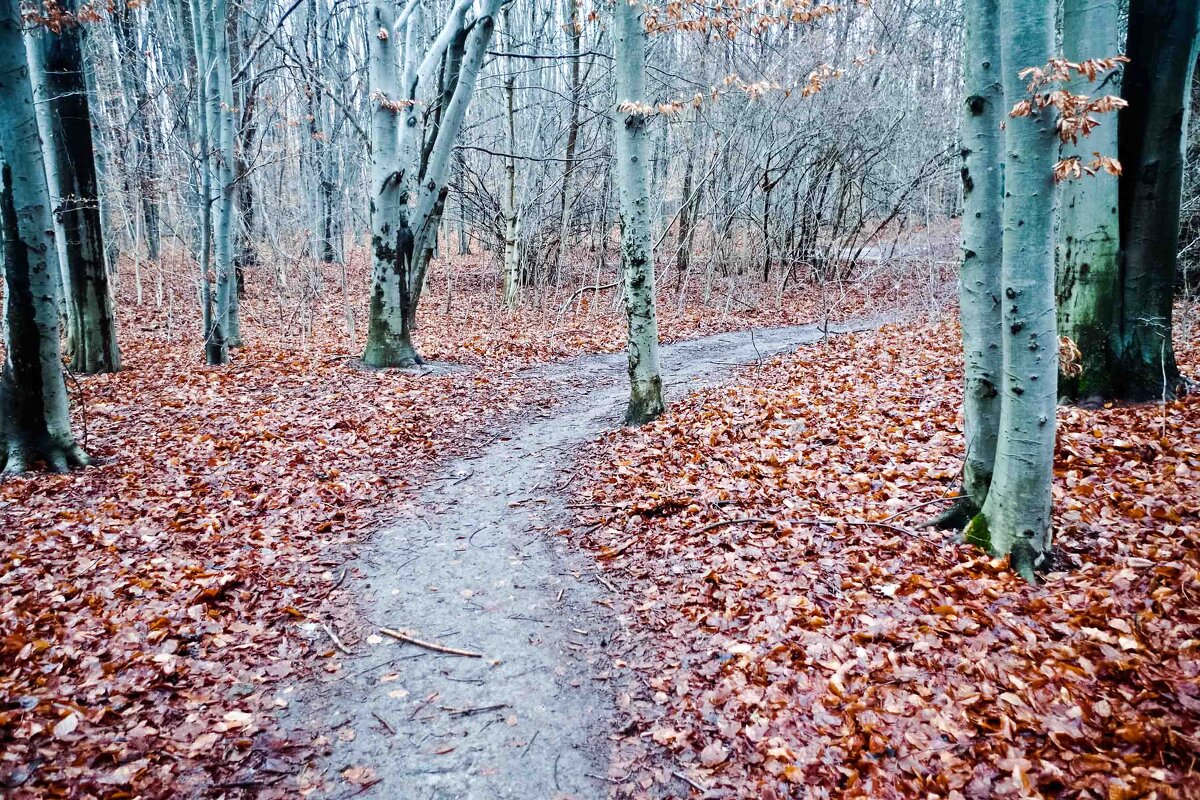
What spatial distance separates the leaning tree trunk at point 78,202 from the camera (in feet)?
31.8

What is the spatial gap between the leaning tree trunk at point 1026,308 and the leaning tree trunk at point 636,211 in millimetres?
4313

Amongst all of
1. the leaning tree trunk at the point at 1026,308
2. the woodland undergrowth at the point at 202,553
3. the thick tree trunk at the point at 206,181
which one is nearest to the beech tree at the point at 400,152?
the woodland undergrowth at the point at 202,553

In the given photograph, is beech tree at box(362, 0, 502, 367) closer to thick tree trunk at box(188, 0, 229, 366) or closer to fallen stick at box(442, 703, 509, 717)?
thick tree trunk at box(188, 0, 229, 366)

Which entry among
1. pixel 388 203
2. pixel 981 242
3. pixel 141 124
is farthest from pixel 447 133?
pixel 141 124

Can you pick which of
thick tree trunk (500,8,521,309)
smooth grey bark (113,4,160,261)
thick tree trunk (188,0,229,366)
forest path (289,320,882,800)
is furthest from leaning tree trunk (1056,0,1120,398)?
smooth grey bark (113,4,160,261)

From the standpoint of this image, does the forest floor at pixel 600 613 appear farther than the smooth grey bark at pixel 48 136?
No

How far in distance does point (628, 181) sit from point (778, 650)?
5.53 m

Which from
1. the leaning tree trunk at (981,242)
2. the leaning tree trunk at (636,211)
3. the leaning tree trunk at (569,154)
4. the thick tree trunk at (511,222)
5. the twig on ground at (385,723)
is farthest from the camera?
the thick tree trunk at (511,222)

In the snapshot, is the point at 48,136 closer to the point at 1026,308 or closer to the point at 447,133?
the point at 447,133

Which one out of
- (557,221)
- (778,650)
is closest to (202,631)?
(778,650)

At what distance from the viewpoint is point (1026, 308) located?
347 cm

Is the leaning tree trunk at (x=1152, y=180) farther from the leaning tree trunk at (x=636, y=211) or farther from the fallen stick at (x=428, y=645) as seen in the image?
the fallen stick at (x=428, y=645)

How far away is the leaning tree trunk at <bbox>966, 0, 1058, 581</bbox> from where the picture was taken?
327cm

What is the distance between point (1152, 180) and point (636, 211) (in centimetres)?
495
